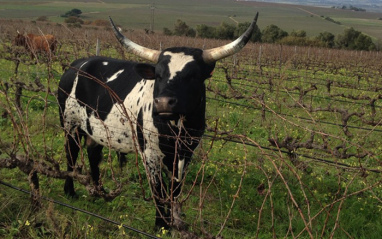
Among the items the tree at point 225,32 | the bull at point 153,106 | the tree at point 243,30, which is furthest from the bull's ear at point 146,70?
the tree at point 225,32

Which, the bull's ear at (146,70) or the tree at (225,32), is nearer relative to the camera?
the bull's ear at (146,70)

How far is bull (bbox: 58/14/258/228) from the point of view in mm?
3295

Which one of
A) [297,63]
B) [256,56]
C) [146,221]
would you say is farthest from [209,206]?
[256,56]

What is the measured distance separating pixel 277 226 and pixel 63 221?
7.22ft

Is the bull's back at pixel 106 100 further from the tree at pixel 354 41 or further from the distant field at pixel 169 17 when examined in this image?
the distant field at pixel 169 17

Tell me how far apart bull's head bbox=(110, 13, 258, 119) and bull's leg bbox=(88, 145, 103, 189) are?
146 centimetres

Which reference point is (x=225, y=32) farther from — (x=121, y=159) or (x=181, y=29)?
(x=121, y=159)

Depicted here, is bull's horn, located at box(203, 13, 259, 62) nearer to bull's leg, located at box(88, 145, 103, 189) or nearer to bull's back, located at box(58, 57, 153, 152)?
bull's back, located at box(58, 57, 153, 152)

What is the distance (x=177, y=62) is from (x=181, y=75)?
156 millimetres

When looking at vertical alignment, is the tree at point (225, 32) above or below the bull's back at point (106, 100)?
below

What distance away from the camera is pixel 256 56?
24344mm

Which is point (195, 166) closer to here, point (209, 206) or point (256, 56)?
point (209, 206)

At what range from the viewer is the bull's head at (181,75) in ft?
10.4

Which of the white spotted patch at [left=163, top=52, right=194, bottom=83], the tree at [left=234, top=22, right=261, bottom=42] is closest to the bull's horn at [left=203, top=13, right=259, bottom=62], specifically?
the white spotted patch at [left=163, top=52, right=194, bottom=83]
